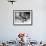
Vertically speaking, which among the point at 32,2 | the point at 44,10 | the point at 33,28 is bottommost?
the point at 33,28

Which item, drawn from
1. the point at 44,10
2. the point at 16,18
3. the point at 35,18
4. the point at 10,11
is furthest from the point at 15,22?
the point at 44,10

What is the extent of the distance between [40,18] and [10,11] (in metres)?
1.09

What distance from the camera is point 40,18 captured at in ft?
15.4

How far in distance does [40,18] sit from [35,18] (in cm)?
18

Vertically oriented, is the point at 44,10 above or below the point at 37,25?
above

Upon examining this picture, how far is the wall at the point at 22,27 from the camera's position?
468 cm

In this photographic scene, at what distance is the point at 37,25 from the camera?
4.68 m

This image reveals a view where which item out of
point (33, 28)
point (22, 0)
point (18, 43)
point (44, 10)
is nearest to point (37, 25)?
point (33, 28)

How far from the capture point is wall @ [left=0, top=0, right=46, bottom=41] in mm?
4676

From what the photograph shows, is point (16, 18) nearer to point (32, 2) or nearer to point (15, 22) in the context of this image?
point (15, 22)

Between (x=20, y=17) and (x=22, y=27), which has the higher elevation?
(x=20, y=17)

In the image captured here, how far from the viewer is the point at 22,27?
4703 mm

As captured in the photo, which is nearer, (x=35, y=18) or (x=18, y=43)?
(x=18, y=43)

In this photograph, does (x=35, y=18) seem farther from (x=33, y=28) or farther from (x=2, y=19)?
(x=2, y=19)
